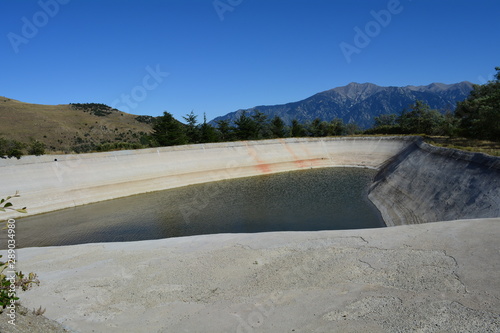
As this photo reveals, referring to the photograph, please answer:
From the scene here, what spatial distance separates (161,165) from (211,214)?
17.6m

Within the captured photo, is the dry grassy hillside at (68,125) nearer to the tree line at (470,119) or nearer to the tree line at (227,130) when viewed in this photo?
the tree line at (227,130)

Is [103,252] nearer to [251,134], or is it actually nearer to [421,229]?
[421,229]

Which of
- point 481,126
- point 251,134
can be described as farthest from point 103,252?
point 251,134

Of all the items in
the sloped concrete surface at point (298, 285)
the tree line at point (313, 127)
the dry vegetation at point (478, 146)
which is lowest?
the sloped concrete surface at point (298, 285)

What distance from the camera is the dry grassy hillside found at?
67.1m

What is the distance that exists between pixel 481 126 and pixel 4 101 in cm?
10604

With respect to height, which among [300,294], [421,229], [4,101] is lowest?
[300,294]

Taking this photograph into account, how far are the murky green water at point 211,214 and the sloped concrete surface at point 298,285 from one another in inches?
257

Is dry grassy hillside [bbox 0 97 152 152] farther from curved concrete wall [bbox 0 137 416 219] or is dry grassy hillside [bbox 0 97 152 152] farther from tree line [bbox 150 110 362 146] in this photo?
curved concrete wall [bbox 0 137 416 219]

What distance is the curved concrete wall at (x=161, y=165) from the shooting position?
89.2ft

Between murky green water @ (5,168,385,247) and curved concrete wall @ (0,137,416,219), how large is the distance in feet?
7.86

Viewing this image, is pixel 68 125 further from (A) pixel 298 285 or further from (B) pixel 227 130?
(A) pixel 298 285

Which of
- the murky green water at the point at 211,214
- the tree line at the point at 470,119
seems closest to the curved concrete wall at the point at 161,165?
the murky green water at the point at 211,214

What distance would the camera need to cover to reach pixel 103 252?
12.6 m
